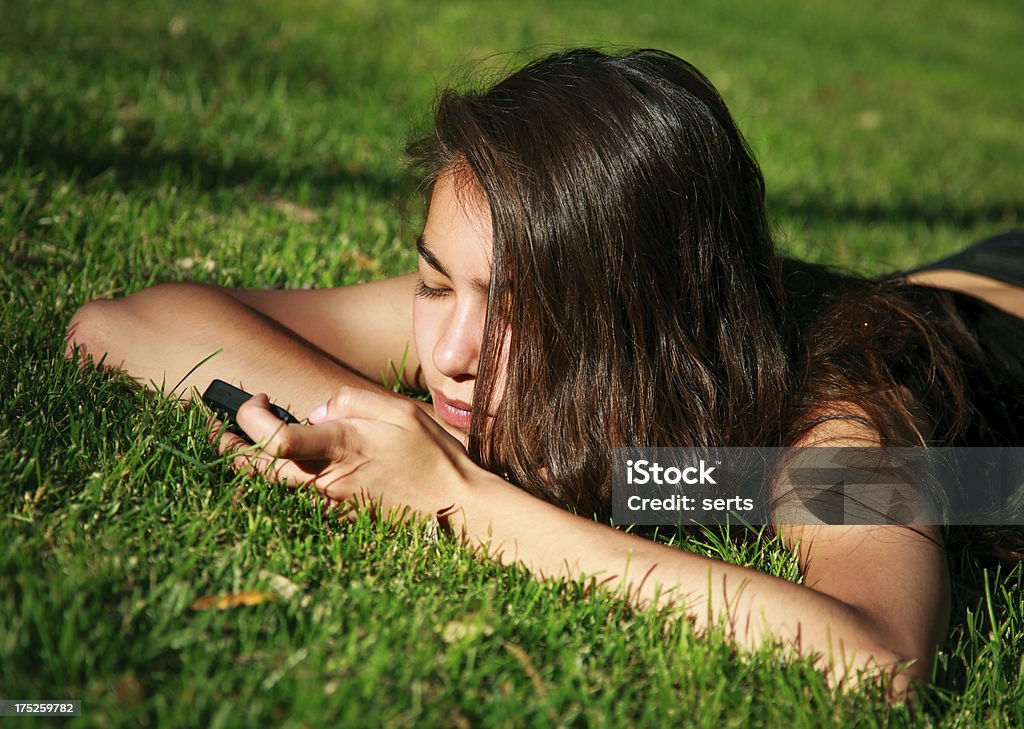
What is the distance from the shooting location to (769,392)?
245 cm

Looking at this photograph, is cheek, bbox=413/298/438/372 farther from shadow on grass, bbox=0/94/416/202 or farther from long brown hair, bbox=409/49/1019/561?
shadow on grass, bbox=0/94/416/202

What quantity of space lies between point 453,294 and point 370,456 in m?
0.44

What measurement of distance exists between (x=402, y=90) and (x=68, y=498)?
4.42 meters

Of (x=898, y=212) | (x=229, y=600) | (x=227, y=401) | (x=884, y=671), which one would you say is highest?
(x=227, y=401)

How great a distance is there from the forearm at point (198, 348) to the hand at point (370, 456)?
0.96ft

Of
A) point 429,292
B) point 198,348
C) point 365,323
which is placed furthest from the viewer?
point 365,323

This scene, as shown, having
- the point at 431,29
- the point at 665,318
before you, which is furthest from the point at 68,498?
the point at 431,29

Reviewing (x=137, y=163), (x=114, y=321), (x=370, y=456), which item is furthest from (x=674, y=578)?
(x=137, y=163)

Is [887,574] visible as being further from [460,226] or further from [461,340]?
[460,226]

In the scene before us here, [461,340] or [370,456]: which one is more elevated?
[461,340]

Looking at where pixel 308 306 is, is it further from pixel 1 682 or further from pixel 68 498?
pixel 1 682

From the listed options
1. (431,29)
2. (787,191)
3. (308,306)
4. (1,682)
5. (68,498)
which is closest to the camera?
(1,682)

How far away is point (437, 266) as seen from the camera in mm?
2301

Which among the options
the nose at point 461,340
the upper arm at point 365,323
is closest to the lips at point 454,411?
the nose at point 461,340
